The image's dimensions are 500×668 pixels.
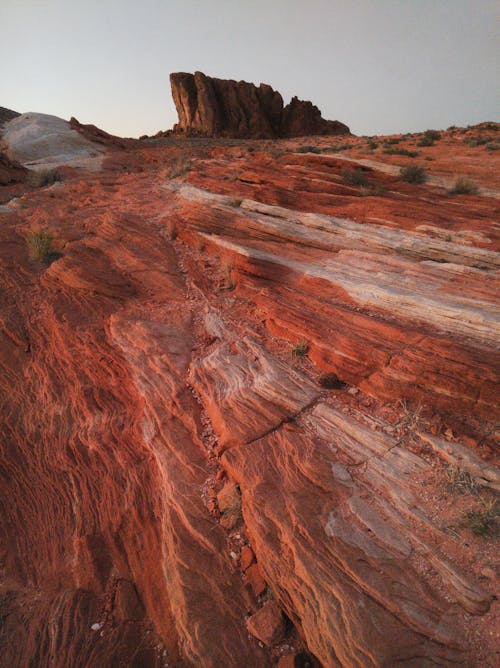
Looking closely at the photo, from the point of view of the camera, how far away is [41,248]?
9.26 meters

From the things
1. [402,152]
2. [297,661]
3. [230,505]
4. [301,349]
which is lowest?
[297,661]

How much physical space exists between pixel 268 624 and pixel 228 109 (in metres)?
63.3

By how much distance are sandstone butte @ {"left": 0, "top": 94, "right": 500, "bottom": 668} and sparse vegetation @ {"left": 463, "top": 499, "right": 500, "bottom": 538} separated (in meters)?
0.02

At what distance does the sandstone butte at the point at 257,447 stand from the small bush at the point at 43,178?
11.2 meters

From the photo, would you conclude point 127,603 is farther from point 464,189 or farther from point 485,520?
point 464,189

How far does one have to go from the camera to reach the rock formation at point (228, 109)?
174ft

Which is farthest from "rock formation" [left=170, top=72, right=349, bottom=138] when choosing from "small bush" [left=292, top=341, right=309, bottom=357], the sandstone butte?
"small bush" [left=292, top=341, right=309, bottom=357]

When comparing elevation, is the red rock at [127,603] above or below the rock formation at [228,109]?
below

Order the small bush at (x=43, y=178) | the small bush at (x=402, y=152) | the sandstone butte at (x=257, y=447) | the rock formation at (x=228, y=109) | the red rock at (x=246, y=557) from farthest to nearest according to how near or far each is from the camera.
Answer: the rock formation at (x=228, y=109) → the small bush at (x=43, y=178) → the small bush at (x=402, y=152) → the red rock at (x=246, y=557) → the sandstone butte at (x=257, y=447)

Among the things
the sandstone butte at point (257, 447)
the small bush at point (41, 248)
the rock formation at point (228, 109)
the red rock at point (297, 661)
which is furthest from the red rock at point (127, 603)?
the rock formation at point (228, 109)

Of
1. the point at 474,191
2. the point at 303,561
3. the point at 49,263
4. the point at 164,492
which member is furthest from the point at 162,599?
the point at 474,191

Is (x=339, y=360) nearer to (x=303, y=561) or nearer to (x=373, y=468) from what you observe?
(x=373, y=468)

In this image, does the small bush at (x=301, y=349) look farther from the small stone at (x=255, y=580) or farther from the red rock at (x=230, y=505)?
the small stone at (x=255, y=580)

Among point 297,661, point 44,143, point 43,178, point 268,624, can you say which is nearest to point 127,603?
point 268,624
